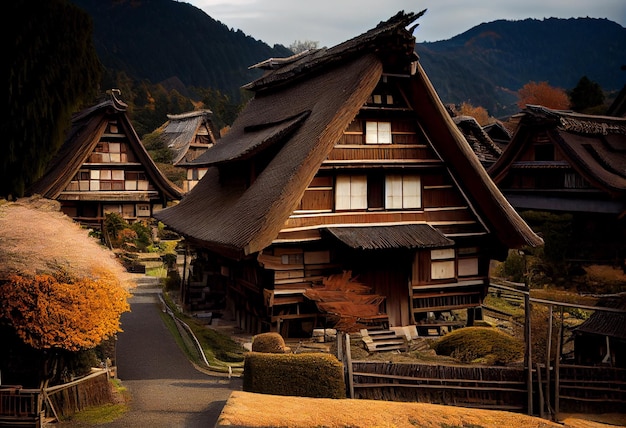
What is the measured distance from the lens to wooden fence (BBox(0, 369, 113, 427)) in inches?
507

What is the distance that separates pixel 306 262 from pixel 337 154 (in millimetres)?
3404

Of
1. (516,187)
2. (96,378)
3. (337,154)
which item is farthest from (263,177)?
(516,187)

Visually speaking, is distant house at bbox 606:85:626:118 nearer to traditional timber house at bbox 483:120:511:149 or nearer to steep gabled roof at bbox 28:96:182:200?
traditional timber house at bbox 483:120:511:149

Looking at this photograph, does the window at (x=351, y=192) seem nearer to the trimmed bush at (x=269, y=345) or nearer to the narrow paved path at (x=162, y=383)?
the trimmed bush at (x=269, y=345)

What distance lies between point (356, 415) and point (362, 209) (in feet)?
29.2

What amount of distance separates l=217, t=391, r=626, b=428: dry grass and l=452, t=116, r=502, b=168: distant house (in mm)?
Result: 28475

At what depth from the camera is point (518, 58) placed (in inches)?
5531

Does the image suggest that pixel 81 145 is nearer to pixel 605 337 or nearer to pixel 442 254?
pixel 442 254

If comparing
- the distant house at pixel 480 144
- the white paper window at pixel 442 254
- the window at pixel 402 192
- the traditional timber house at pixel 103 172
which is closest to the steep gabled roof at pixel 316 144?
the window at pixel 402 192

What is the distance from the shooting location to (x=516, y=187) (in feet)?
123

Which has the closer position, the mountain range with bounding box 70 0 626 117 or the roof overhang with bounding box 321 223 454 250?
the roof overhang with bounding box 321 223 454 250

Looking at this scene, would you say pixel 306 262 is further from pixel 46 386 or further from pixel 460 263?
pixel 46 386

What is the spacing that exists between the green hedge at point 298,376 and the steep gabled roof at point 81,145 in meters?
25.6

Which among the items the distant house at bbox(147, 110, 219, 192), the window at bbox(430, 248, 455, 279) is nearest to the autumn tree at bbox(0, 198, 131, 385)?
the window at bbox(430, 248, 455, 279)
